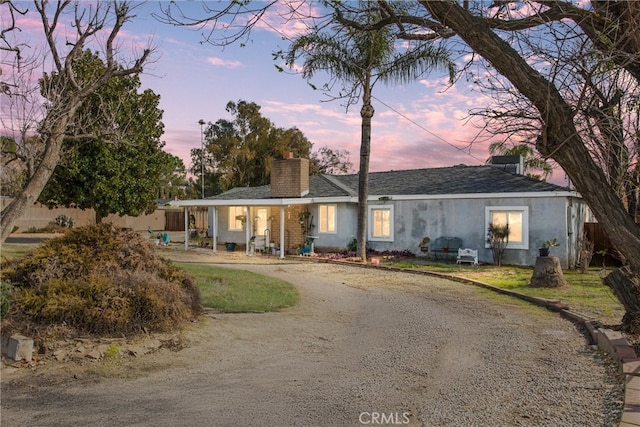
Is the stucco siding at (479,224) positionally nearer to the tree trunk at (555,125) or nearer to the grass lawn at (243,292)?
the grass lawn at (243,292)

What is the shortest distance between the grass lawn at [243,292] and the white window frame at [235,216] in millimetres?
11200

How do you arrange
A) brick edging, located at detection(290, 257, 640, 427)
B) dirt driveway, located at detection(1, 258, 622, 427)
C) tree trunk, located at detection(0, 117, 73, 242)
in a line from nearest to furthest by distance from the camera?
brick edging, located at detection(290, 257, 640, 427), dirt driveway, located at detection(1, 258, 622, 427), tree trunk, located at detection(0, 117, 73, 242)

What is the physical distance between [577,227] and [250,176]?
32.3 m

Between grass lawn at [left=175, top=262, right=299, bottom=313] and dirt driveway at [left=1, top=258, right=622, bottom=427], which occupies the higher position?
grass lawn at [left=175, top=262, right=299, bottom=313]

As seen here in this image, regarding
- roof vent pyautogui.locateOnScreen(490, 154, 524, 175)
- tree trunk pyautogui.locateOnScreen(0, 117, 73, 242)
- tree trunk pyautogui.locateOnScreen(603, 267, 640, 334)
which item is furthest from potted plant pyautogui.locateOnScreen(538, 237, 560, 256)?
tree trunk pyautogui.locateOnScreen(0, 117, 73, 242)

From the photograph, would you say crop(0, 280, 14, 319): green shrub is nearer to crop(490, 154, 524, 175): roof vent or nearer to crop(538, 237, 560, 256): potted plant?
crop(538, 237, 560, 256): potted plant

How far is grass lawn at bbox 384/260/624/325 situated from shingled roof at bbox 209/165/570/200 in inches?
126

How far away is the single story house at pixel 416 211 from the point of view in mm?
17531

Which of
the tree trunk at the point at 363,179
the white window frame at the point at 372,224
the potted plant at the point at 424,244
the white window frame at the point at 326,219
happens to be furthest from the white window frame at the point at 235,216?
the potted plant at the point at 424,244

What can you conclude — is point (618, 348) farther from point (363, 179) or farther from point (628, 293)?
point (363, 179)

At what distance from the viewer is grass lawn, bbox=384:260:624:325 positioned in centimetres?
925

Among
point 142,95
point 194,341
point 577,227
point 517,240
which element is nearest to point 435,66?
point 517,240

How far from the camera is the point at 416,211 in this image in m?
20.2

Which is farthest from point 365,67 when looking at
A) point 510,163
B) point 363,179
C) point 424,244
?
point 510,163
